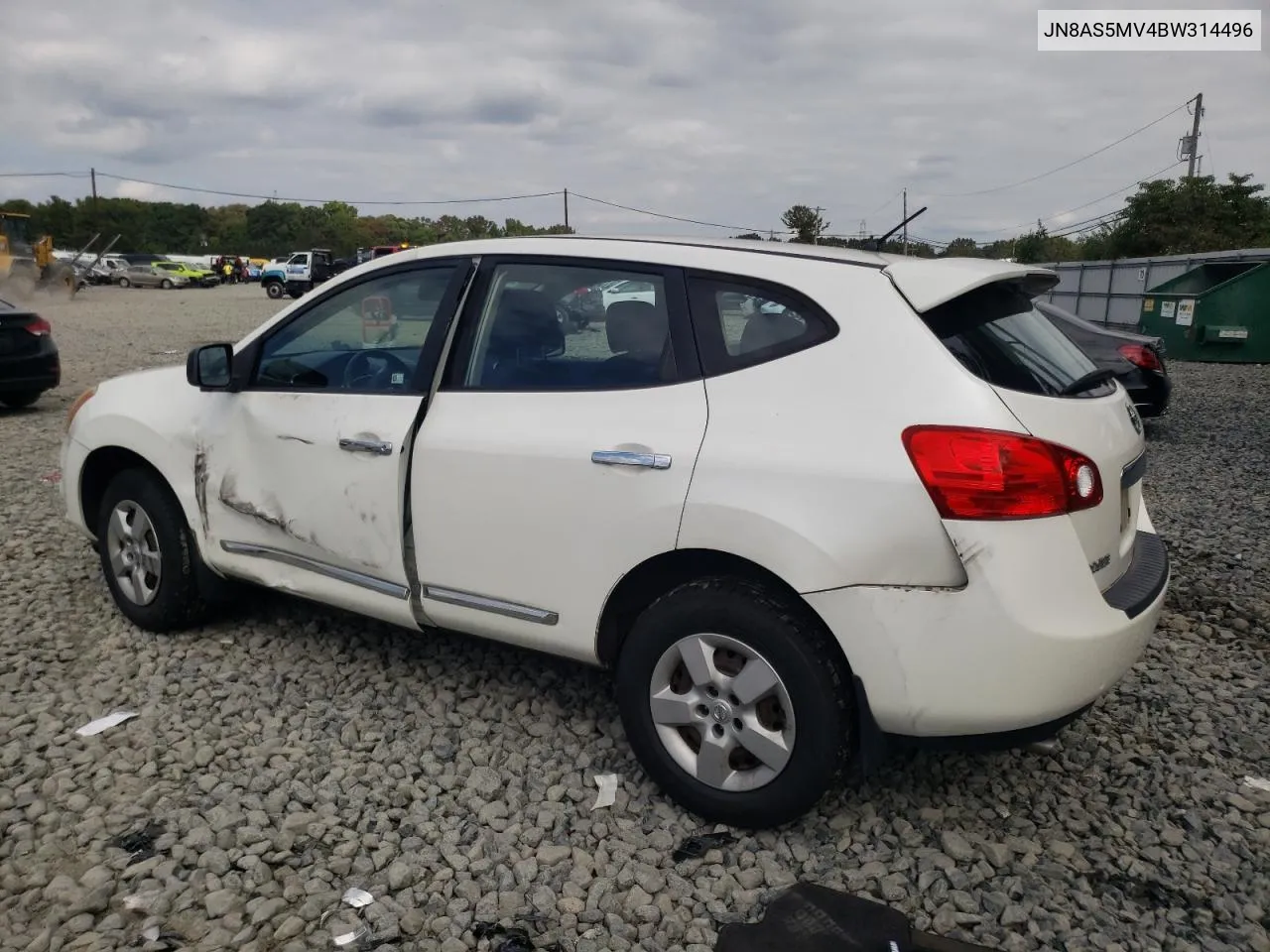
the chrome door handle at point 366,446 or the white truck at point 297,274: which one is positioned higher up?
the white truck at point 297,274

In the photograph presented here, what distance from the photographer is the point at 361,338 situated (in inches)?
155

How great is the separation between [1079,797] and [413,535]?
7.85 ft

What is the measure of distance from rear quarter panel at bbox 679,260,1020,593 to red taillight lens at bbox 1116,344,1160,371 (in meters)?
7.93

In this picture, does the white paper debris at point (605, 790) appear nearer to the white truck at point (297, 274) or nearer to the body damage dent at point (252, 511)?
the body damage dent at point (252, 511)

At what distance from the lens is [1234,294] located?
14.9 meters

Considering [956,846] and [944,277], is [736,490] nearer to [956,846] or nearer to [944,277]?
[944,277]

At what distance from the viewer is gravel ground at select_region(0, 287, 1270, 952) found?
8.78ft

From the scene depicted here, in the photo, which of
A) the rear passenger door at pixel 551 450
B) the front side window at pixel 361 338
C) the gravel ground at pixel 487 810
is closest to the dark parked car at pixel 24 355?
the gravel ground at pixel 487 810

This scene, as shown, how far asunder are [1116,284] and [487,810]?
77.3 ft

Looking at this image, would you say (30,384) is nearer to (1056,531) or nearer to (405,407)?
(405,407)

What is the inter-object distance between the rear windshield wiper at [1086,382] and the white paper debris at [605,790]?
6.10ft

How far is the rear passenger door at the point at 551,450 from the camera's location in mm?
2990

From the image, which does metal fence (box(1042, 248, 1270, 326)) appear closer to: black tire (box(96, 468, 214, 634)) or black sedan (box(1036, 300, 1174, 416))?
black sedan (box(1036, 300, 1174, 416))

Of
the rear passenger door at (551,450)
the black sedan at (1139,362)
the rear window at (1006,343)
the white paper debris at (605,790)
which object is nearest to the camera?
the rear window at (1006,343)
